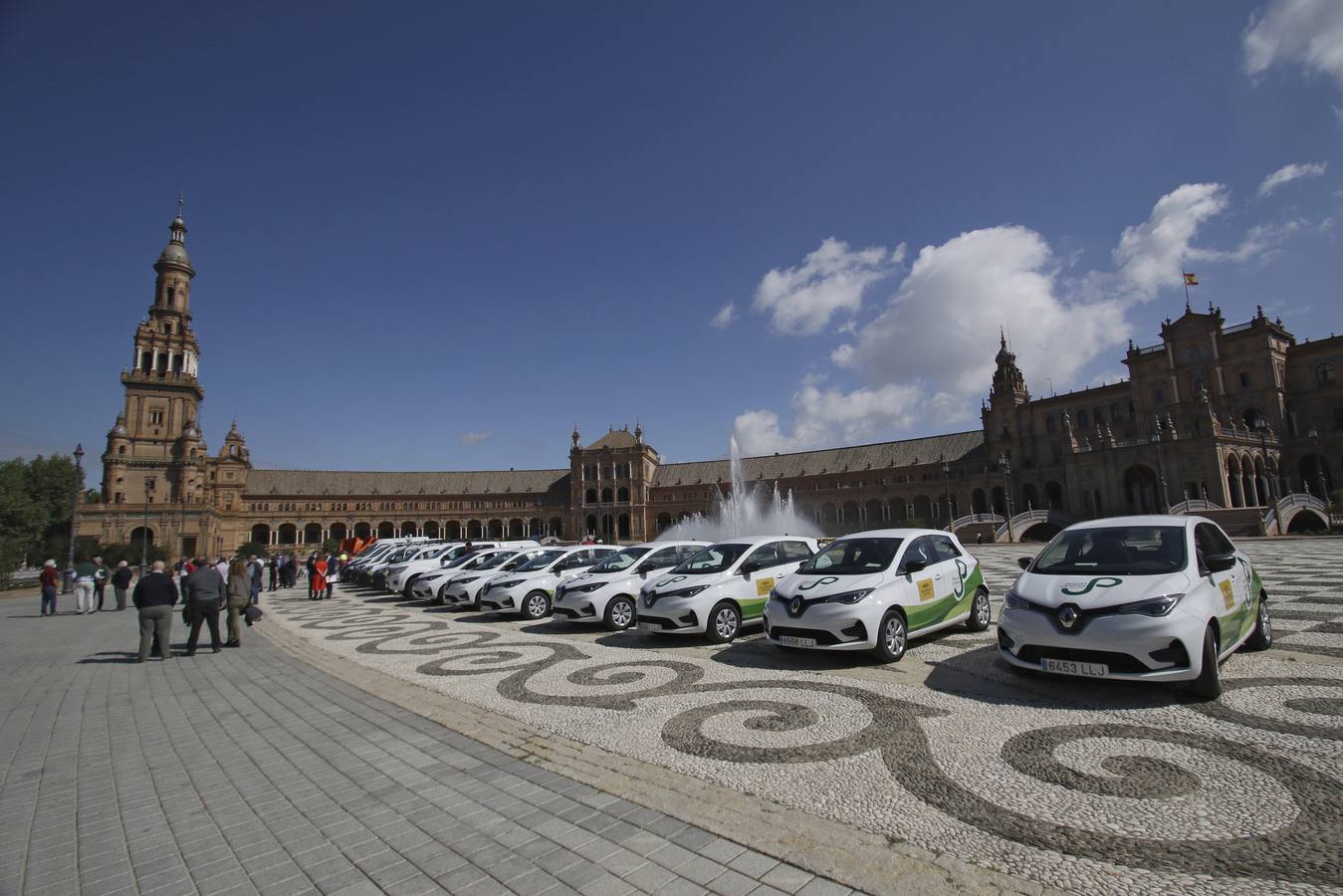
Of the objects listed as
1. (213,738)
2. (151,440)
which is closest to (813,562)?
(213,738)

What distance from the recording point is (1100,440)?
55.2m

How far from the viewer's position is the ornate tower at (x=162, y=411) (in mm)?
75250

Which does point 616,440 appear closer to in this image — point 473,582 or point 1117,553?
point 473,582

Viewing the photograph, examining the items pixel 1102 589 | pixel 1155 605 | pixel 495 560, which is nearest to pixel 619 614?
pixel 495 560

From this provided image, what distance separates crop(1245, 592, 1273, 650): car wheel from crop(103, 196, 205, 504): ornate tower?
310 feet

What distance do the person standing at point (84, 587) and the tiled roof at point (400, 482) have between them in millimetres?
79781

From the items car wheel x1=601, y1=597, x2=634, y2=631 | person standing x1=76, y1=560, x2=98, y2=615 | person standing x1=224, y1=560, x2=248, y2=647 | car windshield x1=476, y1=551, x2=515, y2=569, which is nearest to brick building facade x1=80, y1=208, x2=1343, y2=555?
car windshield x1=476, y1=551, x2=515, y2=569

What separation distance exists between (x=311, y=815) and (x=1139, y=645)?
24.1 feet

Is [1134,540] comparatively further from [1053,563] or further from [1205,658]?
[1205,658]

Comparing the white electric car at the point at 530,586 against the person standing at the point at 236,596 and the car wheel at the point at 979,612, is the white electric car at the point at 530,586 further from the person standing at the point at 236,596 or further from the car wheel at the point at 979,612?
the car wheel at the point at 979,612

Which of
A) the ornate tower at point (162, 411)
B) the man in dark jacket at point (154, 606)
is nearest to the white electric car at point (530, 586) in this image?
the man in dark jacket at point (154, 606)

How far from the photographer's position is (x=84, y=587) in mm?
20719

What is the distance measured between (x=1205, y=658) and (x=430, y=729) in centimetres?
778

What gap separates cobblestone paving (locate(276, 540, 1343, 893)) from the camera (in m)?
3.55
